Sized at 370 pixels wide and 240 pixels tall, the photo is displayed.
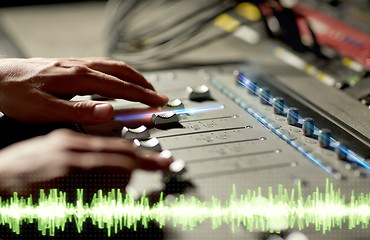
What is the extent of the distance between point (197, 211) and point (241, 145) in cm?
15

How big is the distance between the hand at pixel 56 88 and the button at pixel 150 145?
98 millimetres

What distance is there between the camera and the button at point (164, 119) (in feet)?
2.28

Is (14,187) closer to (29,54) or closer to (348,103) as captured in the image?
(348,103)

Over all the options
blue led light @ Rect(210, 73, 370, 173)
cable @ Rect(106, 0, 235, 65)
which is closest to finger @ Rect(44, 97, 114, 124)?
blue led light @ Rect(210, 73, 370, 173)

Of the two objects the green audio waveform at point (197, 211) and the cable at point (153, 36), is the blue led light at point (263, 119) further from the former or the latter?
the cable at point (153, 36)

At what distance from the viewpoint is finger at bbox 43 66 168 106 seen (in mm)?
720

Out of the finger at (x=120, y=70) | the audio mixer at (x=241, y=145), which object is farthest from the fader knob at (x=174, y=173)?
the finger at (x=120, y=70)

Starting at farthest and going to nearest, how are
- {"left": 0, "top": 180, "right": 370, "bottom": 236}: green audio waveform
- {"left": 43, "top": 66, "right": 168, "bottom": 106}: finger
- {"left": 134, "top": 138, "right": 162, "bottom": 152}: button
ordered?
{"left": 43, "top": 66, "right": 168, "bottom": 106}: finger < {"left": 134, "top": 138, "right": 162, "bottom": 152}: button < {"left": 0, "top": 180, "right": 370, "bottom": 236}: green audio waveform

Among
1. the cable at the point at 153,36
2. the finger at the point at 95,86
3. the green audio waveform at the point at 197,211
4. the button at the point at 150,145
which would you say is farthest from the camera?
the cable at the point at 153,36

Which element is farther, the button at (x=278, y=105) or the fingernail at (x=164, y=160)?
the button at (x=278, y=105)

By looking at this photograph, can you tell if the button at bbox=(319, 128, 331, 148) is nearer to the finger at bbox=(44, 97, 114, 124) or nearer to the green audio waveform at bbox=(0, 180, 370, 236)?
the green audio waveform at bbox=(0, 180, 370, 236)

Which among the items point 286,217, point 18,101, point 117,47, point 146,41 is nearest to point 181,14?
point 146,41

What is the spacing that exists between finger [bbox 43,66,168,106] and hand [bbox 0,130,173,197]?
18 centimetres

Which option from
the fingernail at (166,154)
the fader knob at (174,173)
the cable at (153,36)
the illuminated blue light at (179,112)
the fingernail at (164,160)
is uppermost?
the cable at (153,36)
